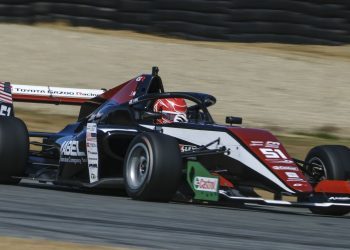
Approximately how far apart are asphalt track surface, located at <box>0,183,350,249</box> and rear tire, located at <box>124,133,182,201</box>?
0.34ft

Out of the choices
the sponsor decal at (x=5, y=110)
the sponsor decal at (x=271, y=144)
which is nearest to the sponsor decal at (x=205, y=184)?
the sponsor decal at (x=271, y=144)

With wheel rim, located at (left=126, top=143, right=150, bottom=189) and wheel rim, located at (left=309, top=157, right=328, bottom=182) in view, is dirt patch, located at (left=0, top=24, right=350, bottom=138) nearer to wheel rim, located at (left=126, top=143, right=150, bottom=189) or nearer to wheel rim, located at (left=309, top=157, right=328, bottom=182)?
wheel rim, located at (left=309, top=157, right=328, bottom=182)

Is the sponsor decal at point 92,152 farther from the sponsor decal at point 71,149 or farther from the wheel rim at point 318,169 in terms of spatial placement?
the wheel rim at point 318,169

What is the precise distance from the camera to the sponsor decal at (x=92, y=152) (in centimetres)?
895

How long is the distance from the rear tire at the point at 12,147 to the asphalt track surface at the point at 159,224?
63 centimetres

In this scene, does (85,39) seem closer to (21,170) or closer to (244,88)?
(244,88)

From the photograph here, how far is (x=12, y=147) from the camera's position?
30.3ft

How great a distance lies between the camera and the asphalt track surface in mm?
5973

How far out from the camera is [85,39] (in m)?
20.4

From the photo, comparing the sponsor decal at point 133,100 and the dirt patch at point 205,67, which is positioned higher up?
the dirt patch at point 205,67

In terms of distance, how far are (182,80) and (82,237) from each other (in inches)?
503

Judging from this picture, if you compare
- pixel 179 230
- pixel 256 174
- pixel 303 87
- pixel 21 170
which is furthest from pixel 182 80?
pixel 179 230

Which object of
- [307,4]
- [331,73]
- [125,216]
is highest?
[307,4]

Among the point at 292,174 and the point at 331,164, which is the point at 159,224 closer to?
the point at 292,174
